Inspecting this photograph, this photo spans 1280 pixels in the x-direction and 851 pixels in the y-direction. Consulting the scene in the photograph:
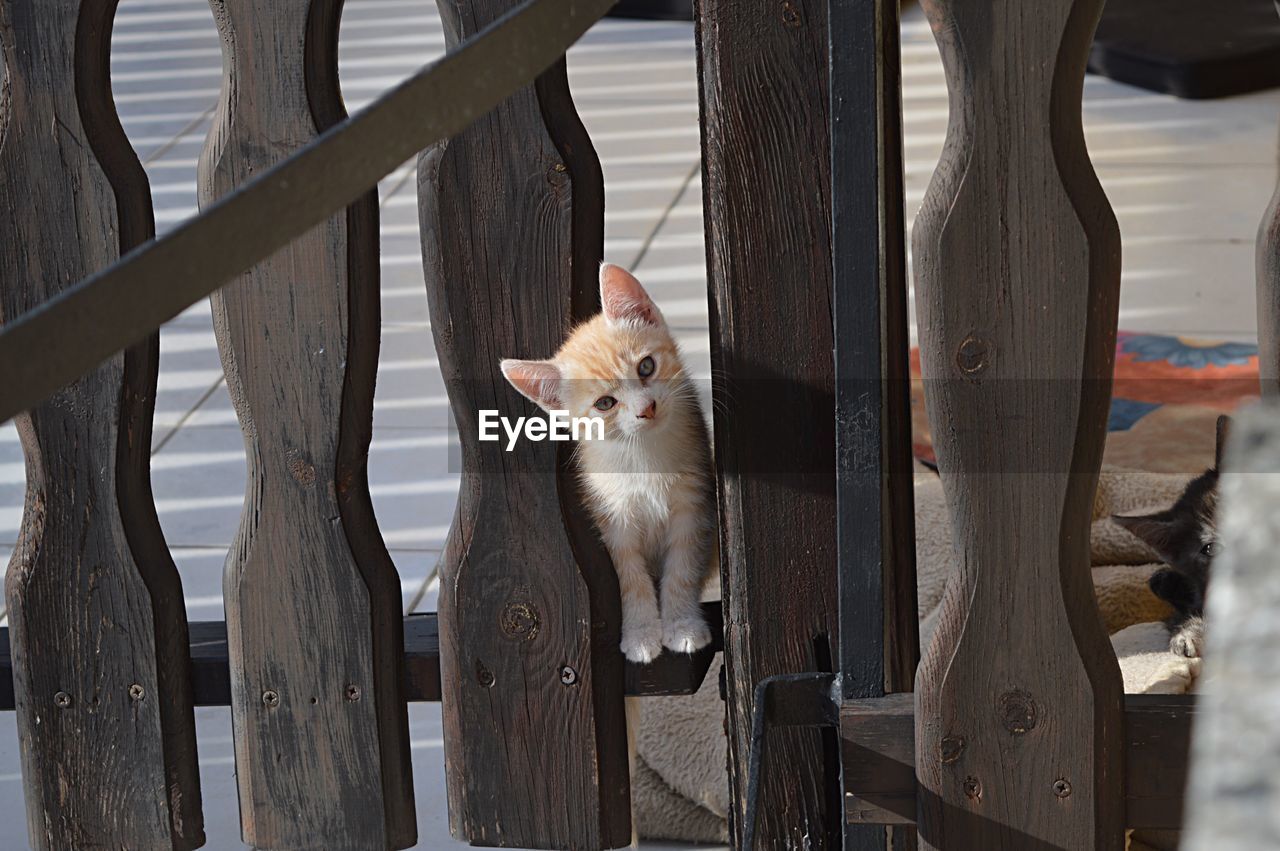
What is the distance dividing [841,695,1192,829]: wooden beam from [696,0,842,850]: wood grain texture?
0.11 metres

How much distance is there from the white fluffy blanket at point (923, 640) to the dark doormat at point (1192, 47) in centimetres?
317

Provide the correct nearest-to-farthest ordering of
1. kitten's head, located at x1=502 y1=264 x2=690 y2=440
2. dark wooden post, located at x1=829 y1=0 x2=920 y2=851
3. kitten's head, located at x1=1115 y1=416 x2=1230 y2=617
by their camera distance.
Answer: dark wooden post, located at x1=829 y1=0 x2=920 y2=851 → kitten's head, located at x1=502 y1=264 x2=690 y2=440 → kitten's head, located at x1=1115 y1=416 x2=1230 y2=617

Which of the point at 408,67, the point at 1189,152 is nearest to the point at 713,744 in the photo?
the point at 1189,152

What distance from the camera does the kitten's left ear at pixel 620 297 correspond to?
1508 mm

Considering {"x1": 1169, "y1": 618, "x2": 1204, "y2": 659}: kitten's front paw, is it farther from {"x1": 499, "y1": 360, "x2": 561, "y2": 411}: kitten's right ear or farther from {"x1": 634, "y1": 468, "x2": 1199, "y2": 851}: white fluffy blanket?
{"x1": 499, "y1": 360, "x2": 561, "y2": 411}: kitten's right ear

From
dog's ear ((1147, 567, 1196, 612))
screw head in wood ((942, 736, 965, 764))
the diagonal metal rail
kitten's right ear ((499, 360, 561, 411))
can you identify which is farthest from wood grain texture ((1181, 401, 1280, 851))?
dog's ear ((1147, 567, 1196, 612))

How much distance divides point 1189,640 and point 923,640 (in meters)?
0.39

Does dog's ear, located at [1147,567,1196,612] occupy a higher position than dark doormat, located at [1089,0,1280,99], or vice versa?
dark doormat, located at [1089,0,1280,99]

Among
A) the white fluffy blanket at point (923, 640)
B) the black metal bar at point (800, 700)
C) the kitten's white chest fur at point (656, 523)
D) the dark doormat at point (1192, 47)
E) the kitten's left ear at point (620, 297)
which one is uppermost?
the dark doormat at point (1192, 47)

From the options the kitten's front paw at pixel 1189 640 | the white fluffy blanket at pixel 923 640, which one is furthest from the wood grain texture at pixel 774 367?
the kitten's front paw at pixel 1189 640

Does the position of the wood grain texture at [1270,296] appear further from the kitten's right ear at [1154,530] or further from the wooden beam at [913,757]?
the kitten's right ear at [1154,530]

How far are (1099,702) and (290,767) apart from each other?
86cm

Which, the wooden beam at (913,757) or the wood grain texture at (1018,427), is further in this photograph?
the wooden beam at (913,757)

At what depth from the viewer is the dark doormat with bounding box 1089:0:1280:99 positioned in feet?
17.4
